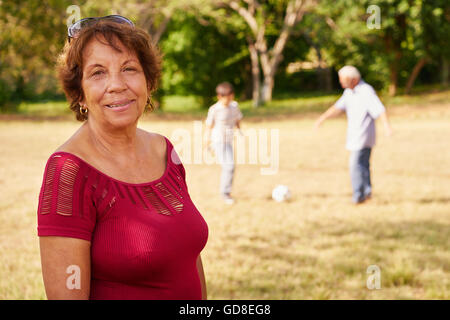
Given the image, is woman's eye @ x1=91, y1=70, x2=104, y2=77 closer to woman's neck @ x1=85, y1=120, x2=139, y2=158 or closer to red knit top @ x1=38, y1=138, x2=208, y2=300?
woman's neck @ x1=85, y1=120, x2=139, y2=158

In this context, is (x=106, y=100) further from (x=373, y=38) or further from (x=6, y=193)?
(x=373, y=38)

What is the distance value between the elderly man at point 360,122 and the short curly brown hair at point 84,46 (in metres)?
6.00

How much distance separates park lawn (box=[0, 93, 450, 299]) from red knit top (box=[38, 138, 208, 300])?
9.12 ft

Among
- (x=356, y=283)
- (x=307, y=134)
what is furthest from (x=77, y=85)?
(x=307, y=134)

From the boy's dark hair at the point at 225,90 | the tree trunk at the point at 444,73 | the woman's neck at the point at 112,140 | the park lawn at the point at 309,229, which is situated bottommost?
the park lawn at the point at 309,229

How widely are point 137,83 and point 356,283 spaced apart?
Result: 3604 mm

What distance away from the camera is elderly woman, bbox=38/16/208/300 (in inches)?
67.4

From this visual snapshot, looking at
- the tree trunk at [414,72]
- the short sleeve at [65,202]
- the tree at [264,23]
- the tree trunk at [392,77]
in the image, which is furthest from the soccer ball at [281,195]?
the tree trunk at [414,72]

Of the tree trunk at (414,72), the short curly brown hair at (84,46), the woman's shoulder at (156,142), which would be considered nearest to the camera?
the short curly brown hair at (84,46)

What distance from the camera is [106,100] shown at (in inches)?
77.1

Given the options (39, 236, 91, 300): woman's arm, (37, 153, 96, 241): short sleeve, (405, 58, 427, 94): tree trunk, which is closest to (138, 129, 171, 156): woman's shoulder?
A: (37, 153, 96, 241): short sleeve

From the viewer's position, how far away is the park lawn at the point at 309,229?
16.0 feet

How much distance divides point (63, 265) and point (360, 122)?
22.3ft

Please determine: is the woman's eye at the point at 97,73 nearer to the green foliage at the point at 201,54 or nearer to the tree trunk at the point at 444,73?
the green foliage at the point at 201,54
